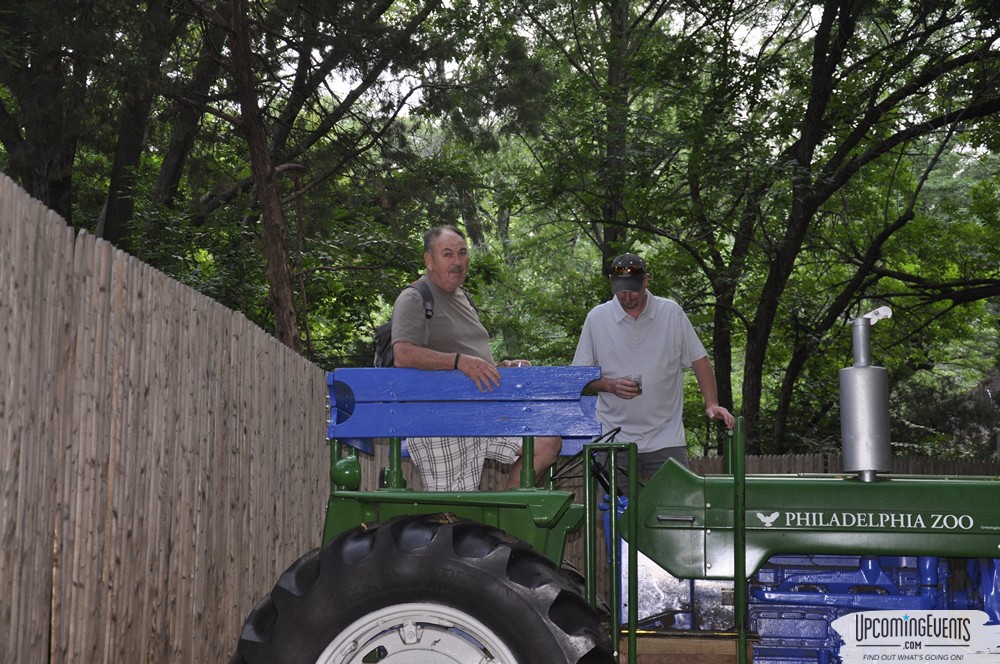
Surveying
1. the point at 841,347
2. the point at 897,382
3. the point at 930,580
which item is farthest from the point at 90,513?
the point at 897,382

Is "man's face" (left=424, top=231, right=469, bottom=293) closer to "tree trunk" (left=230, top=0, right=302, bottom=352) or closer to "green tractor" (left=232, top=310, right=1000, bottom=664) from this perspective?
"green tractor" (left=232, top=310, right=1000, bottom=664)

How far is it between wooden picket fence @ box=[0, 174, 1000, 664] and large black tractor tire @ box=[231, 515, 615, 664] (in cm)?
75

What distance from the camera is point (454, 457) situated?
4.62m

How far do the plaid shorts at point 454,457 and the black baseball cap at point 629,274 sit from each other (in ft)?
4.40

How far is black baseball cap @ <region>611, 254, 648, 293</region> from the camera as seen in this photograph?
5.74 m

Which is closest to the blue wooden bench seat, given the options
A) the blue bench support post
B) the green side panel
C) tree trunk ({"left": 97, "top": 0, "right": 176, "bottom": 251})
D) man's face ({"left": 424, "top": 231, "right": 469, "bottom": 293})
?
the blue bench support post

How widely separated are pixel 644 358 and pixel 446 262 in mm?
1447

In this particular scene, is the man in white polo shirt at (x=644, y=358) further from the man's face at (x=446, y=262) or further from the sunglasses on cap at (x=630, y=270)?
the man's face at (x=446, y=262)

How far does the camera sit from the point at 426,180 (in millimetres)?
13641

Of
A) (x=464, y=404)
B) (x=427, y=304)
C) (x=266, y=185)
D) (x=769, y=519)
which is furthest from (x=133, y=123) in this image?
(x=769, y=519)

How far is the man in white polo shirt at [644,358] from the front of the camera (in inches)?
228

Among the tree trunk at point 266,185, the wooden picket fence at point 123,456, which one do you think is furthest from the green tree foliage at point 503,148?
the wooden picket fence at point 123,456

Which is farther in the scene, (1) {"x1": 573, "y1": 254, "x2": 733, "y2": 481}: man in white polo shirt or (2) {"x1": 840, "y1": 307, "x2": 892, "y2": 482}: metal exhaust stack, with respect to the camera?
(1) {"x1": 573, "y1": 254, "x2": 733, "y2": 481}: man in white polo shirt

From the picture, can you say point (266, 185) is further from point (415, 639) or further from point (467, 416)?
point (415, 639)
